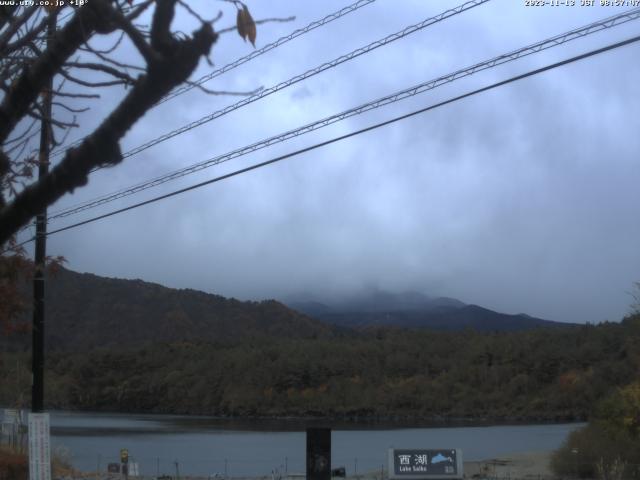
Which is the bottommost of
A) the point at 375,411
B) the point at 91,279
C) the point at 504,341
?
the point at 375,411

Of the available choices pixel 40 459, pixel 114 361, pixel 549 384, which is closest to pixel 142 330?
pixel 114 361

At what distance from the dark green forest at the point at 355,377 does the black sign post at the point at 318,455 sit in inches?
2055

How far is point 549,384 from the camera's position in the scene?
70.1 meters

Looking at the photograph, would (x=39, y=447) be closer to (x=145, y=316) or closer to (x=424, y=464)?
(x=424, y=464)

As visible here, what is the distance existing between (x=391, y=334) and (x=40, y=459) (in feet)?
269

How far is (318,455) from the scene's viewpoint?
14.1 meters

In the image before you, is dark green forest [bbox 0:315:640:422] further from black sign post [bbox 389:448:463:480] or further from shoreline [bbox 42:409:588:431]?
black sign post [bbox 389:448:463:480]

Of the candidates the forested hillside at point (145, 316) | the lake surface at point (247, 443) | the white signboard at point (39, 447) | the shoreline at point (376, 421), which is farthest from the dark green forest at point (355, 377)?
the white signboard at point (39, 447)

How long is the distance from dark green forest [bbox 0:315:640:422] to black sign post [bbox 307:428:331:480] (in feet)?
171

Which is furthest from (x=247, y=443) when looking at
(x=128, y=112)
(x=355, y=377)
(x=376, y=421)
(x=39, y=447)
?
(x=128, y=112)

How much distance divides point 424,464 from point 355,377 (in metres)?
57.8

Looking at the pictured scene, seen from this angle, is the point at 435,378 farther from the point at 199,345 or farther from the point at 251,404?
the point at 199,345

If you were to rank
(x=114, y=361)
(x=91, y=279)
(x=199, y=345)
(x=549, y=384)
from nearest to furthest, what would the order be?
(x=549, y=384)
(x=114, y=361)
(x=199, y=345)
(x=91, y=279)

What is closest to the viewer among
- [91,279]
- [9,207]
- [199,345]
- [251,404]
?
[9,207]
